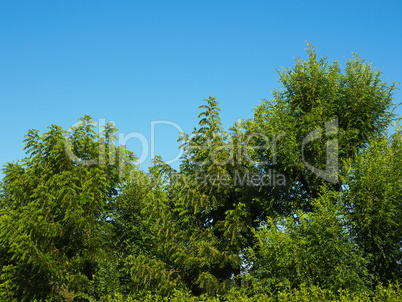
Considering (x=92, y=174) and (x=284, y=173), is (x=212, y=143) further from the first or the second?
(x=92, y=174)

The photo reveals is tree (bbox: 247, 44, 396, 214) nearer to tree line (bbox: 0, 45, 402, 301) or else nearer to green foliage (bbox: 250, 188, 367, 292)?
tree line (bbox: 0, 45, 402, 301)

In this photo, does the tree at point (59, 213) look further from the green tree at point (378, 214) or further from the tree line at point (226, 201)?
the green tree at point (378, 214)

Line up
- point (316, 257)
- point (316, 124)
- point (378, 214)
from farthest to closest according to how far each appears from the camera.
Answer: point (316, 124) → point (378, 214) → point (316, 257)

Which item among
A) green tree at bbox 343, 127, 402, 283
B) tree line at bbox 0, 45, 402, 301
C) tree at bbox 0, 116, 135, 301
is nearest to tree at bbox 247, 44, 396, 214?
tree line at bbox 0, 45, 402, 301

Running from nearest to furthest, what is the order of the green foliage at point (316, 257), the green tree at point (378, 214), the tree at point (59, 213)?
the green foliage at point (316, 257)
the green tree at point (378, 214)
the tree at point (59, 213)

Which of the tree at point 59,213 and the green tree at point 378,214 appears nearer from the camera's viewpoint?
the green tree at point 378,214

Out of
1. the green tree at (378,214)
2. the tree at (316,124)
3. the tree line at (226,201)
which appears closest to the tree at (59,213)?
the tree line at (226,201)

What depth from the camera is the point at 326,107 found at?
72.3 ft

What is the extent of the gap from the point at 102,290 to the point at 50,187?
6.47 m

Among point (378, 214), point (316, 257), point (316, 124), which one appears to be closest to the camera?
point (316, 257)

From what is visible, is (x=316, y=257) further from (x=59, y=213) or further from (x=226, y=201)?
(x=59, y=213)

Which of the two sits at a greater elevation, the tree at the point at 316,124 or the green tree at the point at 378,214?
the tree at the point at 316,124

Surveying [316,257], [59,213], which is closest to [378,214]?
[316,257]

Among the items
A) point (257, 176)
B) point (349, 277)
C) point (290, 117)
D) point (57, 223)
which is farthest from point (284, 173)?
point (57, 223)
